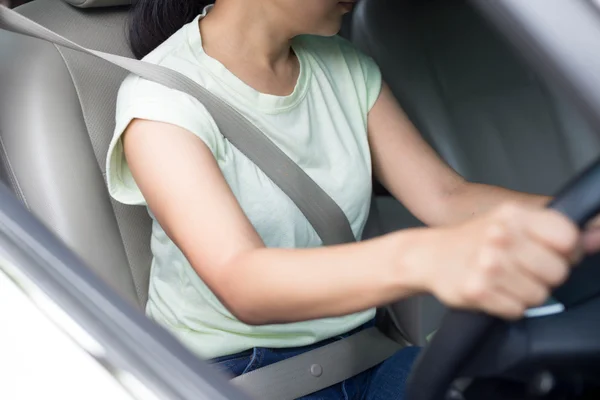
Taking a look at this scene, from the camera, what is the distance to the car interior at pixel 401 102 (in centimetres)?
138

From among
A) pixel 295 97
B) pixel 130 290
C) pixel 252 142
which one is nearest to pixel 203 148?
pixel 252 142

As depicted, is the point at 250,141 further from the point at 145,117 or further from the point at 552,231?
the point at 552,231

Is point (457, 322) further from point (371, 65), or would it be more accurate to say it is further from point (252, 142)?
point (371, 65)

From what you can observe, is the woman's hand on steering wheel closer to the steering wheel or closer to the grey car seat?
the steering wheel

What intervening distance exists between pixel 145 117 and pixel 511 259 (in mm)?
617

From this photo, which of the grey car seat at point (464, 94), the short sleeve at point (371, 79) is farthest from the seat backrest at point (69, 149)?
the grey car seat at point (464, 94)

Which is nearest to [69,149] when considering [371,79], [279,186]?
[279,186]

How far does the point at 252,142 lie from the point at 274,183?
0.23 feet

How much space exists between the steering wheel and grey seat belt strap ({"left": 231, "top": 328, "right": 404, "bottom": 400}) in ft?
1.43

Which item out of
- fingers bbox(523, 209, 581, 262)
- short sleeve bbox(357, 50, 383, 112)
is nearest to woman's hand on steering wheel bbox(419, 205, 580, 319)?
fingers bbox(523, 209, 581, 262)

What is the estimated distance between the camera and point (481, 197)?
136 centimetres

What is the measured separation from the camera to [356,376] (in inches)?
55.6

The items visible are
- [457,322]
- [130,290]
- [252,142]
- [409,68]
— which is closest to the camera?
[457,322]

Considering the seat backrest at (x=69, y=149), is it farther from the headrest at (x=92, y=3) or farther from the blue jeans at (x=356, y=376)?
the blue jeans at (x=356, y=376)
